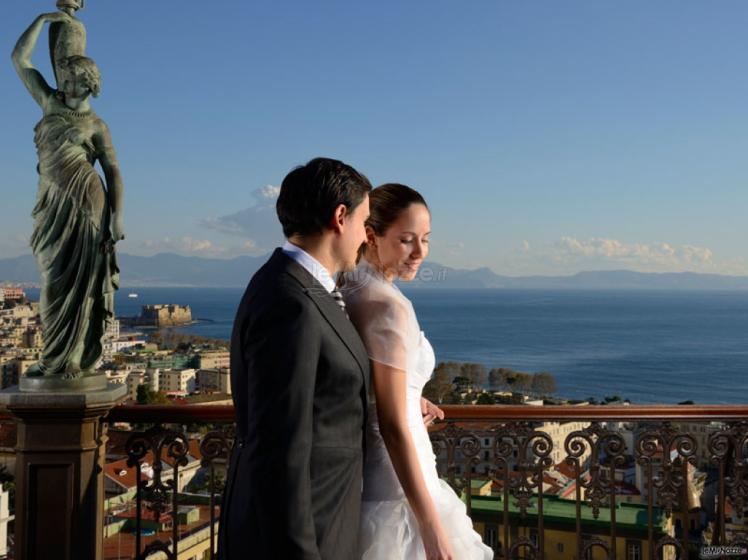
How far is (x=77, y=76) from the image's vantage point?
2.43m

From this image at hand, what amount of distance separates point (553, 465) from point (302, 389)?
1937 mm

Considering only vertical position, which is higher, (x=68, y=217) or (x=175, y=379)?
(x=68, y=217)

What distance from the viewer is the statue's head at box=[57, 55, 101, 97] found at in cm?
243

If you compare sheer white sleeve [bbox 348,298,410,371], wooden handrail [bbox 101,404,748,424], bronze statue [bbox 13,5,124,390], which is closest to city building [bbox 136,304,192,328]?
wooden handrail [bbox 101,404,748,424]

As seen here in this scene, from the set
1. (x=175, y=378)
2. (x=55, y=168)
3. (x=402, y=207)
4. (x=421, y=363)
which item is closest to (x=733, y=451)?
(x=421, y=363)

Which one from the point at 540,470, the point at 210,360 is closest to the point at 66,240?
the point at 540,470

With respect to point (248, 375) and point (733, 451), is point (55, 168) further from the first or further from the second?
point (733, 451)

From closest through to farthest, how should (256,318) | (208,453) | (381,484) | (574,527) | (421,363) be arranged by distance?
(256,318) → (381,484) → (421,363) → (208,453) → (574,527)

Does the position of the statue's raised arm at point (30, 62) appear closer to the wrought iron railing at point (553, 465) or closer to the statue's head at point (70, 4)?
the statue's head at point (70, 4)

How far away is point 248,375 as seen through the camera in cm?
117

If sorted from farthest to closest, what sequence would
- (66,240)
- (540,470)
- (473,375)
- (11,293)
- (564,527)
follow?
(11,293) < (473,375) < (564,527) < (540,470) < (66,240)

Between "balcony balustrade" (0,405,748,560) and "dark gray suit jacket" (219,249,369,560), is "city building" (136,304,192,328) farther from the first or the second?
"dark gray suit jacket" (219,249,369,560)

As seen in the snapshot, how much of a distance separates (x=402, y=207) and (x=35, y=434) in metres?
1.77

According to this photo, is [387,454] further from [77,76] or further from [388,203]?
[77,76]
